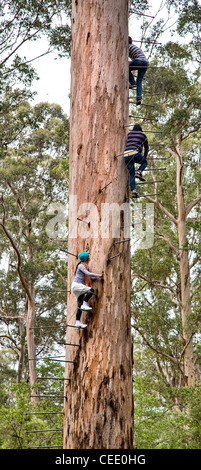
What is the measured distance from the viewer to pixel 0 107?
1350 cm

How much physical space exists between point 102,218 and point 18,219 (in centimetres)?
1542

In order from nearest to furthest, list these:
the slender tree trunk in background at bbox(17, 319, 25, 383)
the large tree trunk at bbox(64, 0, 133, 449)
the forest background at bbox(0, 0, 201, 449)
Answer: the large tree trunk at bbox(64, 0, 133, 449)
the forest background at bbox(0, 0, 201, 449)
the slender tree trunk in background at bbox(17, 319, 25, 383)

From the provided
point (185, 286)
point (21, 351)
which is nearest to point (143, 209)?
point (185, 286)

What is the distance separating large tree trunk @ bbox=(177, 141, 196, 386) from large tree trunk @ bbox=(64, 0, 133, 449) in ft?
34.7

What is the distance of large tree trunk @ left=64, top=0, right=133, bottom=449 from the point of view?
396 cm

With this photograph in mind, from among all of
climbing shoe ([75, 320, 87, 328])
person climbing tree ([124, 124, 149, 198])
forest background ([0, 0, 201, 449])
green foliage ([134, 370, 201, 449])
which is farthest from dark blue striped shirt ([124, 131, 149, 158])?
forest background ([0, 0, 201, 449])

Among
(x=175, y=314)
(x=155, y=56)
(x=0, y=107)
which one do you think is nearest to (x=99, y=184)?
(x=0, y=107)

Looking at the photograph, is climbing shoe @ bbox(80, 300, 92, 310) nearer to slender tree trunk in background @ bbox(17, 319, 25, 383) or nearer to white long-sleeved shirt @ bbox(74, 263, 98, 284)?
white long-sleeved shirt @ bbox(74, 263, 98, 284)

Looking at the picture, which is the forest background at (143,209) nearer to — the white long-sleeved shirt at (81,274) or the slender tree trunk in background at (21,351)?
the slender tree trunk in background at (21,351)

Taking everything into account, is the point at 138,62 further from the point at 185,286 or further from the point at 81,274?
the point at 185,286

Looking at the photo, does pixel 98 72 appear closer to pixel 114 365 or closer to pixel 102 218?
pixel 102 218

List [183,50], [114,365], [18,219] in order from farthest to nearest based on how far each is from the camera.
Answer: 1. [18,219]
2. [183,50]
3. [114,365]

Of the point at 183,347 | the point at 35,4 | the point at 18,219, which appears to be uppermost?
the point at 35,4

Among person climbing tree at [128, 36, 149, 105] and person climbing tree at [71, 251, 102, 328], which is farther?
person climbing tree at [128, 36, 149, 105]
